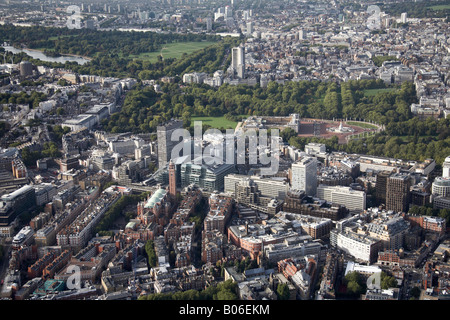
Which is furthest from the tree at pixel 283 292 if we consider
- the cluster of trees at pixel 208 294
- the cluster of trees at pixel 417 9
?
the cluster of trees at pixel 417 9

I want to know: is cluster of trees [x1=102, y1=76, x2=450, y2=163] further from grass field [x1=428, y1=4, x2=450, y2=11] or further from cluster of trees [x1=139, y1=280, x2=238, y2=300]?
grass field [x1=428, y1=4, x2=450, y2=11]

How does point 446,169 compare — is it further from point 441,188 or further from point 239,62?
point 239,62

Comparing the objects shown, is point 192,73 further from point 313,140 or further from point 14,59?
point 313,140

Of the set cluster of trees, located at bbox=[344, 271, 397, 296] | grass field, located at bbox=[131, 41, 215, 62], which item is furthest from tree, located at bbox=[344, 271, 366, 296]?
grass field, located at bbox=[131, 41, 215, 62]

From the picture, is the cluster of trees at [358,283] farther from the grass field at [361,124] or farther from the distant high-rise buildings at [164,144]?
the grass field at [361,124]

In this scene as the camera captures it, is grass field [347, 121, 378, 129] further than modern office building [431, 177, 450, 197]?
Yes

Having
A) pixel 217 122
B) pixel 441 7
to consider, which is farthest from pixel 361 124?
pixel 441 7
